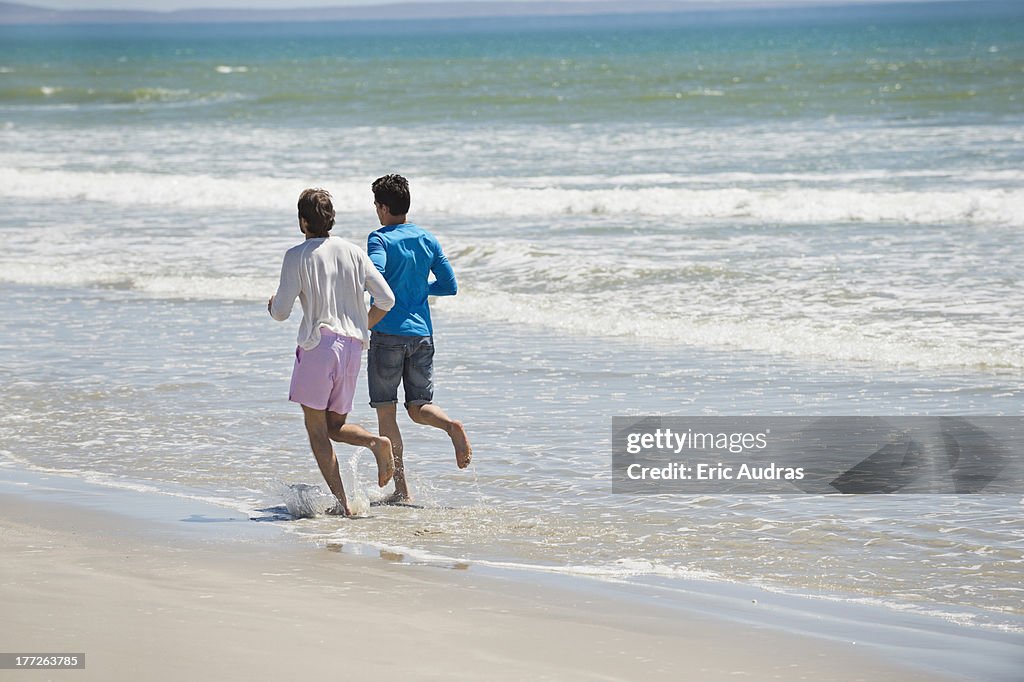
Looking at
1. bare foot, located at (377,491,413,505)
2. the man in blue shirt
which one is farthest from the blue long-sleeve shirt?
bare foot, located at (377,491,413,505)

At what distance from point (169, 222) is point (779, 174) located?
1012 cm

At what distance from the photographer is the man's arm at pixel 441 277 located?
5996 millimetres

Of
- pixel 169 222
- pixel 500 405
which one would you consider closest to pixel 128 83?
pixel 169 222

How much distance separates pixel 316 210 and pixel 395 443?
50.0 inches

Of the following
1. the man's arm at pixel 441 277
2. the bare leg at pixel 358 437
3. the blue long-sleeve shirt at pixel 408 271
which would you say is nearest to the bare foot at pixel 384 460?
the bare leg at pixel 358 437

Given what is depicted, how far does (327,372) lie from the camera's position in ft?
18.5

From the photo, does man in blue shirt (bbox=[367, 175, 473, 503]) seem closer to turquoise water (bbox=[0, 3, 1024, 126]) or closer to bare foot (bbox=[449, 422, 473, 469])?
bare foot (bbox=[449, 422, 473, 469])

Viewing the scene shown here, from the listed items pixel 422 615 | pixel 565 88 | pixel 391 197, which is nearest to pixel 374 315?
pixel 391 197

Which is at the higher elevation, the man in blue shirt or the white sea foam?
the white sea foam

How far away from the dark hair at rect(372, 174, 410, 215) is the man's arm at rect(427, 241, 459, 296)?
0.24 m

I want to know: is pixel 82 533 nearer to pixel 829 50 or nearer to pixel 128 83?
pixel 128 83

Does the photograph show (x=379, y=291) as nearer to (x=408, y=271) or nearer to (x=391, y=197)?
(x=408, y=271)

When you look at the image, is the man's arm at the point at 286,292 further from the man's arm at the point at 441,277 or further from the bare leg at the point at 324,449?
the man's arm at the point at 441,277

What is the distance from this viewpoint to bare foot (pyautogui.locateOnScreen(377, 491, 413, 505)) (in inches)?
247
